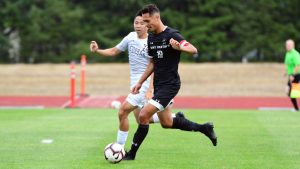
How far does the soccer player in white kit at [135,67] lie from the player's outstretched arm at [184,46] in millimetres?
1381

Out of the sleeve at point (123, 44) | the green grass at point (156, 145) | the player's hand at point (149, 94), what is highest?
the sleeve at point (123, 44)

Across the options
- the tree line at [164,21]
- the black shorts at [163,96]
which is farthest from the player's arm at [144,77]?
the tree line at [164,21]

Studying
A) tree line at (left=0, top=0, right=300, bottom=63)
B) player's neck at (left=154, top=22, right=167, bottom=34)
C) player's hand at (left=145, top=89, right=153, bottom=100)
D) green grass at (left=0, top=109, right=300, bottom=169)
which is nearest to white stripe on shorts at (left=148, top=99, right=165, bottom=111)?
player's hand at (left=145, top=89, right=153, bottom=100)

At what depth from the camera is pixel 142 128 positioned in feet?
34.6

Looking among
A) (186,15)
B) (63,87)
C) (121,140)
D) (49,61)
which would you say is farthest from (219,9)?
(121,140)

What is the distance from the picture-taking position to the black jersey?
10383 mm

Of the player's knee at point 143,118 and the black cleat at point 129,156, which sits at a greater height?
the player's knee at point 143,118

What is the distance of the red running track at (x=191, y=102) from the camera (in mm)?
27484

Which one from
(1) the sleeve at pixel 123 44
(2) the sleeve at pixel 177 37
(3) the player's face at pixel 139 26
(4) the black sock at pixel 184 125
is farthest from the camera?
(1) the sleeve at pixel 123 44

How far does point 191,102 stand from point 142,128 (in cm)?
1918

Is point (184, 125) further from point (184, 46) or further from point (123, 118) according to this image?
point (184, 46)

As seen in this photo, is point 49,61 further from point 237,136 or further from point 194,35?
point 237,136

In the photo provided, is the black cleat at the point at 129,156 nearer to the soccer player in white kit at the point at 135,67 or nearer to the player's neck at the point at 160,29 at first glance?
the soccer player in white kit at the point at 135,67

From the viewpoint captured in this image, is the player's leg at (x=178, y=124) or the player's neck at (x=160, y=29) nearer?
the player's neck at (x=160, y=29)
